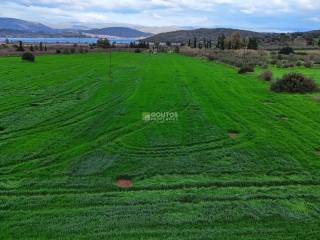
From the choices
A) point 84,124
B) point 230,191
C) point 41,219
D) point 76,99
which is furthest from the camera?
point 76,99

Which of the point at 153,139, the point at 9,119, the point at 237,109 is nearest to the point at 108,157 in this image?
the point at 153,139

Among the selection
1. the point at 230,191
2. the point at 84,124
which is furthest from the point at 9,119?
the point at 230,191

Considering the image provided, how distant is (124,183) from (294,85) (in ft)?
73.1

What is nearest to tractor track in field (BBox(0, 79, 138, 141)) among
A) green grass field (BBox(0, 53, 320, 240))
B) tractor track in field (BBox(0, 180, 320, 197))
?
green grass field (BBox(0, 53, 320, 240))

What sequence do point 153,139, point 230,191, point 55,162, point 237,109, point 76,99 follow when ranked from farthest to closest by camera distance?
1. point 76,99
2. point 237,109
3. point 153,139
4. point 55,162
5. point 230,191

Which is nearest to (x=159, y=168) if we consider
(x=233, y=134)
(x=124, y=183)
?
(x=124, y=183)

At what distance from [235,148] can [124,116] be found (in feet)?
23.8

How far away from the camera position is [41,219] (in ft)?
32.1

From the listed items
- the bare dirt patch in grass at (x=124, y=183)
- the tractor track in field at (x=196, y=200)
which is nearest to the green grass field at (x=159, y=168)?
the tractor track in field at (x=196, y=200)

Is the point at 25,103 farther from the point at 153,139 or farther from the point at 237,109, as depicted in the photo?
the point at 237,109

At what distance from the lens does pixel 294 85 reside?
3095cm

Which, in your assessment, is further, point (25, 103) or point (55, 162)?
point (25, 103)

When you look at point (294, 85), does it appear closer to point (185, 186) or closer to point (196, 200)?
point (185, 186)

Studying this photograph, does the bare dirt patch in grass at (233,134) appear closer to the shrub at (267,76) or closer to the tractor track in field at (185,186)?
the tractor track in field at (185,186)
